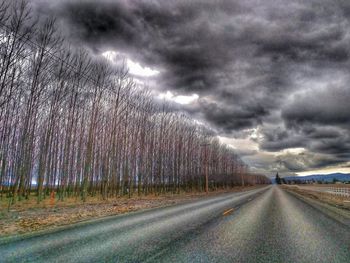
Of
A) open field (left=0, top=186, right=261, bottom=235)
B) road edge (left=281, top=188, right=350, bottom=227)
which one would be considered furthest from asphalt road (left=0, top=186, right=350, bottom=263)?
road edge (left=281, top=188, right=350, bottom=227)

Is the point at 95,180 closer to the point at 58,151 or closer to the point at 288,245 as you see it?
the point at 58,151

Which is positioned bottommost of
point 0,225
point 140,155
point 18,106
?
point 0,225

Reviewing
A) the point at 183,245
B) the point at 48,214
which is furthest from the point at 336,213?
the point at 48,214

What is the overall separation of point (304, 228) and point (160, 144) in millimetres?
34511

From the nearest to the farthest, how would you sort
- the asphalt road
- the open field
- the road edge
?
the asphalt road → the open field → the road edge

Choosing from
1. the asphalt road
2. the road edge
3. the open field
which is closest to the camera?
the asphalt road

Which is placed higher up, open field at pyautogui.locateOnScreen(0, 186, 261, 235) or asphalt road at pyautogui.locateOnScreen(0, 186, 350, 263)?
asphalt road at pyautogui.locateOnScreen(0, 186, 350, 263)

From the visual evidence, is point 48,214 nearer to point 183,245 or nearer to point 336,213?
point 183,245

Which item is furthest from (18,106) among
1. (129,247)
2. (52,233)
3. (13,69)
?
(129,247)

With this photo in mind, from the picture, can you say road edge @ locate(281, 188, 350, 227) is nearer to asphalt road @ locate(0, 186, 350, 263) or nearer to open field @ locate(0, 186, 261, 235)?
asphalt road @ locate(0, 186, 350, 263)

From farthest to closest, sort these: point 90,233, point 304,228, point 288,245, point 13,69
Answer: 1. point 13,69
2. point 304,228
3. point 90,233
4. point 288,245

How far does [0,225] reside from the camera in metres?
9.62

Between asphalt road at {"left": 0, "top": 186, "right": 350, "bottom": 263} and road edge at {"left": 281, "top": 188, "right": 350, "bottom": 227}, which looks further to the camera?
road edge at {"left": 281, "top": 188, "right": 350, "bottom": 227}

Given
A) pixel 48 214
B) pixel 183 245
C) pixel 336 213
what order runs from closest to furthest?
pixel 183 245 → pixel 48 214 → pixel 336 213
